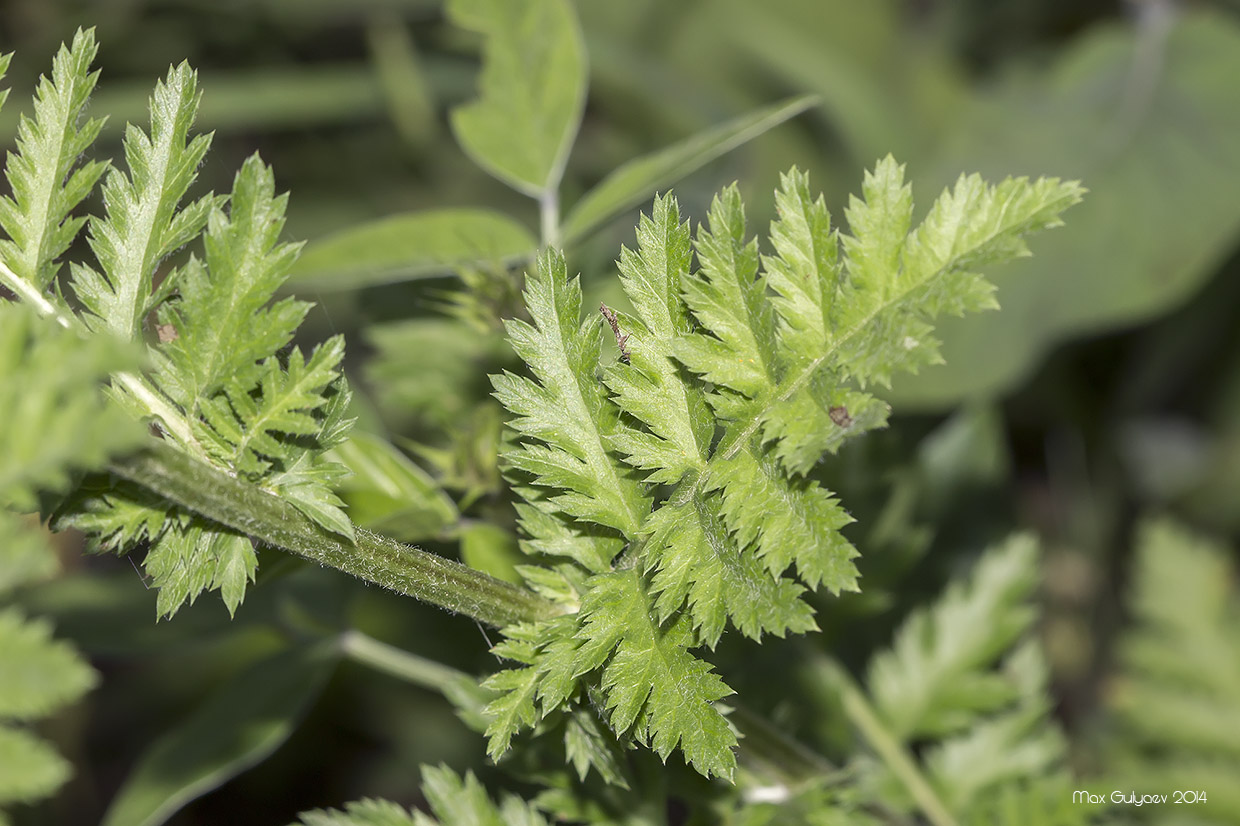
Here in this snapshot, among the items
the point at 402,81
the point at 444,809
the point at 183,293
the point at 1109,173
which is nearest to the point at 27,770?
the point at 183,293

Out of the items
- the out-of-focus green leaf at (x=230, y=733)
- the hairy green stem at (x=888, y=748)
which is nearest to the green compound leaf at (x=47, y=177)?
the out-of-focus green leaf at (x=230, y=733)

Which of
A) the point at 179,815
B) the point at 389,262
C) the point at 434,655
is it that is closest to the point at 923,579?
the point at 434,655

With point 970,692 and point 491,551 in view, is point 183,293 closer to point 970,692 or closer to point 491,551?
point 491,551

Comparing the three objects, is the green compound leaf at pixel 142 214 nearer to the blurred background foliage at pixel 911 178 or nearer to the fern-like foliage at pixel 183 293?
the fern-like foliage at pixel 183 293

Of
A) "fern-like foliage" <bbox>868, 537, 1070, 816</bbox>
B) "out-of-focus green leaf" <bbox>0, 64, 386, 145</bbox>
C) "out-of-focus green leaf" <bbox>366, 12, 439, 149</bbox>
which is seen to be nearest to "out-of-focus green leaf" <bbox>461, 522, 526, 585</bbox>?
"fern-like foliage" <bbox>868, 537, 1070, 816</bbox>

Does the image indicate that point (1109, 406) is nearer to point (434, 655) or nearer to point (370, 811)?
point (434, 655)

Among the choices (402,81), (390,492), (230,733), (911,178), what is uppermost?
(911,178)

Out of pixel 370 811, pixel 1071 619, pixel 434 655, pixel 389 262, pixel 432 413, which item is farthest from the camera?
pixel 1071 619
